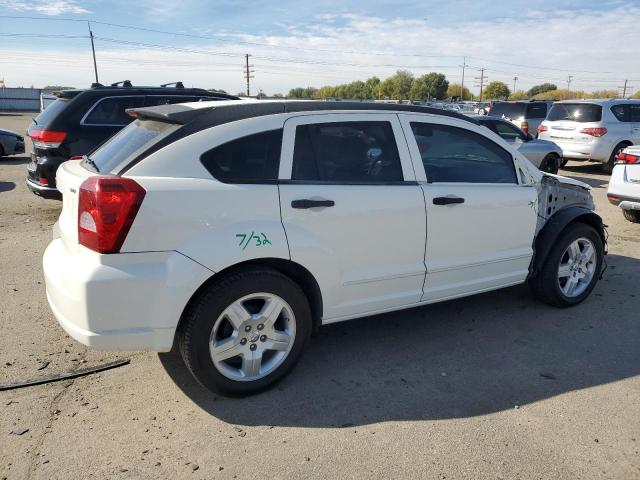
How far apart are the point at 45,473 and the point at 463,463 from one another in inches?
81.8

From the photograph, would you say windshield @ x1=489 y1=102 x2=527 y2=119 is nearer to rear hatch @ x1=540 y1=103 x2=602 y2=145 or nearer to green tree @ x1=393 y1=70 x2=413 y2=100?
rear hatch @ x1=540 y1=103 x2=602 y2=145

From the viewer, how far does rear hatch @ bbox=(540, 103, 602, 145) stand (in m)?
13.1

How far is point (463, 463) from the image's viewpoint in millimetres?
2771

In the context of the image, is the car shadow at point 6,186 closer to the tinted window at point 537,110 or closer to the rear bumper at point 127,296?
the rear bumper at point 127,296

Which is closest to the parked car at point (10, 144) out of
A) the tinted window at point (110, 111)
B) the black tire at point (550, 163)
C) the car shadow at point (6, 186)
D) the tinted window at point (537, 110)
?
the car shadow at point (6, 186)

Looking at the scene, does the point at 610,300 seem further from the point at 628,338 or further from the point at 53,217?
the point at 53,217

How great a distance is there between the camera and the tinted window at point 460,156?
12.9 ft

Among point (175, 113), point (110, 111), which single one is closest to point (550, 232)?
point (175, 113)

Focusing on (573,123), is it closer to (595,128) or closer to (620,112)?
(595,128)

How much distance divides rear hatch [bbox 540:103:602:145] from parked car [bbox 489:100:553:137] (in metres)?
4.31

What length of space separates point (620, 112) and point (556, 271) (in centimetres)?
1086

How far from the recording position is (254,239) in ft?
10.2

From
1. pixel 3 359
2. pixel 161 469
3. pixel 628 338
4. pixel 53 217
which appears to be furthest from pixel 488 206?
pixel 53 217

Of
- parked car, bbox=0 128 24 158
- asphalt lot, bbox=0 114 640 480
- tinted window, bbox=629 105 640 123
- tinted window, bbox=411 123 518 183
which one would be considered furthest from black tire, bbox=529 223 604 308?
parked car, bbox=0 128 24 158
